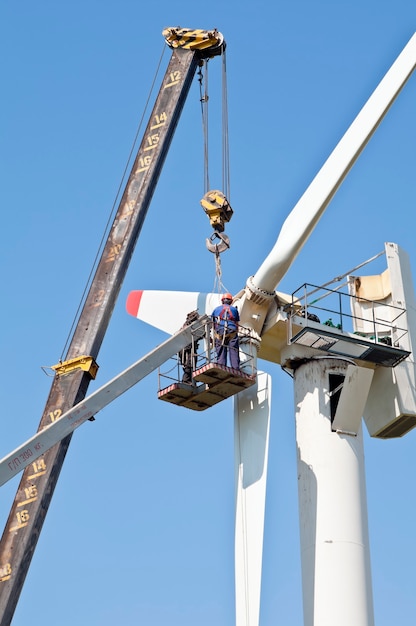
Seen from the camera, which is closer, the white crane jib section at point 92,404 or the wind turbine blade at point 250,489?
the white crane jib section at point 92,404

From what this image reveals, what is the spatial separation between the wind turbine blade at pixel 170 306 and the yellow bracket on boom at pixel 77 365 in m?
3.80

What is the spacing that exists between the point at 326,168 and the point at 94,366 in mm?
7226

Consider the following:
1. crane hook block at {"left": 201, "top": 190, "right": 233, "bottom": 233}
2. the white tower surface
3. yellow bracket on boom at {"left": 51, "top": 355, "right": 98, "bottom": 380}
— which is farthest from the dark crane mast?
the white tower surface

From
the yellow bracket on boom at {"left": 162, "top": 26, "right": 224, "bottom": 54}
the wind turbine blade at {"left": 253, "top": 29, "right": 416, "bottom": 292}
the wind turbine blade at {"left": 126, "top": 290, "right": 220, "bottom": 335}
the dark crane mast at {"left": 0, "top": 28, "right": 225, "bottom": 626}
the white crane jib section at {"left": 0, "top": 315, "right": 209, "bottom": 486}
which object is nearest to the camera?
the white crane jib section at {"left": 0, "top": 315, "right": 209, "bottom": 486}

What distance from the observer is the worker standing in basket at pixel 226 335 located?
91.6ft

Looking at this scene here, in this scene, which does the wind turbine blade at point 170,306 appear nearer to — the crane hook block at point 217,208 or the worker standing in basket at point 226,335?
the crane hook block at point 217,208

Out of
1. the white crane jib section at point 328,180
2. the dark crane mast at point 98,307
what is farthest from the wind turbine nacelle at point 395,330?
the dark crane mast at point 98,307

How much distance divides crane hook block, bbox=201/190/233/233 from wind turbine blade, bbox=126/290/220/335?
1.81 m

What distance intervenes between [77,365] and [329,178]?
290 inches

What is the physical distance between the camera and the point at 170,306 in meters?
32.3

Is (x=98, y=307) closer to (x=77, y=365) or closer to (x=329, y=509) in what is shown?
(x=77, y=365)

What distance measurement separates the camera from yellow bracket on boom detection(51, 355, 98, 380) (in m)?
28.6

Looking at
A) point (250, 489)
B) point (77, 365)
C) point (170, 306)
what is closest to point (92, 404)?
point (77, 365)

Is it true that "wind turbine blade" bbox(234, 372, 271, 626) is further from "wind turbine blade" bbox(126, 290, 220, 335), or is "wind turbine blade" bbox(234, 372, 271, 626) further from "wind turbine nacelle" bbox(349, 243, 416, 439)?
"wind turbine nacelle" bbox(349, 243, 416, 439)
